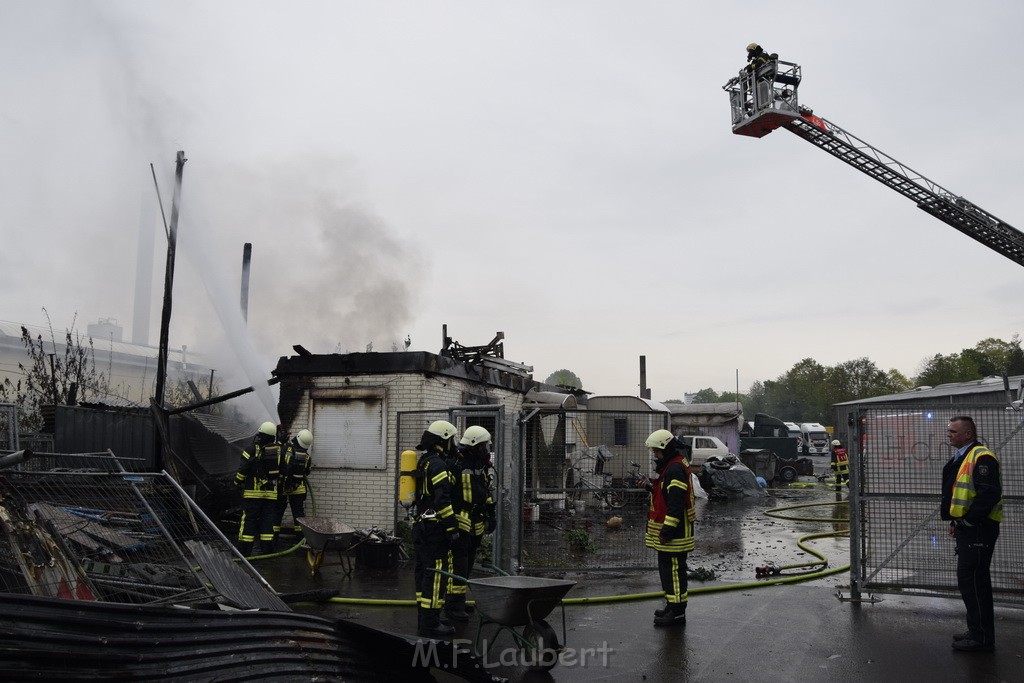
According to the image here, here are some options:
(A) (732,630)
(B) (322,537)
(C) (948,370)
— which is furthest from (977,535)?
(C) (948,370)

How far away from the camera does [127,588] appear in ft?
17.5

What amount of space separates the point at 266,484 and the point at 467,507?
4.37 metres

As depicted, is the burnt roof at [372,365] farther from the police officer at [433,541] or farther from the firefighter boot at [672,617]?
the firefighter boot at [672,617]

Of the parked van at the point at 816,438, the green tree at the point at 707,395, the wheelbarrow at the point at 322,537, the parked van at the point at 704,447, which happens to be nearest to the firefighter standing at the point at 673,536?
the wheelbarrow at the point at 322,537

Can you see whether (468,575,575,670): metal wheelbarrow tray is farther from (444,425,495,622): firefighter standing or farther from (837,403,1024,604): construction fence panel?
(837,403,1024,604): construction fence panel

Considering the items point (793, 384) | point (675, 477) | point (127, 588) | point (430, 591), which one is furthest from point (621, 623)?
point (793, 384)

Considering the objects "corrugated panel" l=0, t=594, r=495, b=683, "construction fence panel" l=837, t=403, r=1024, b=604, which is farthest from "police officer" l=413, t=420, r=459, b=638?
"construction fence panel" l=837, t=403, r=1024, b=604

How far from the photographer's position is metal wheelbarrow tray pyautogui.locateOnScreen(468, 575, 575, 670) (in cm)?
495

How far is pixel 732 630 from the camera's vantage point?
21.9ft

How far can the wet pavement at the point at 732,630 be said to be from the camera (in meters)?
5.55

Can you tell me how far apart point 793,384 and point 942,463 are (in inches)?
3520

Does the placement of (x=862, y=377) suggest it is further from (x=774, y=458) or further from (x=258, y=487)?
(x=258, y=487)

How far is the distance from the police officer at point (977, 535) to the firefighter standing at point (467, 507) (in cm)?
408

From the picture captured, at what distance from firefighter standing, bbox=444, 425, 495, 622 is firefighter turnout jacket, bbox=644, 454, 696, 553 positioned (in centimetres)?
164
